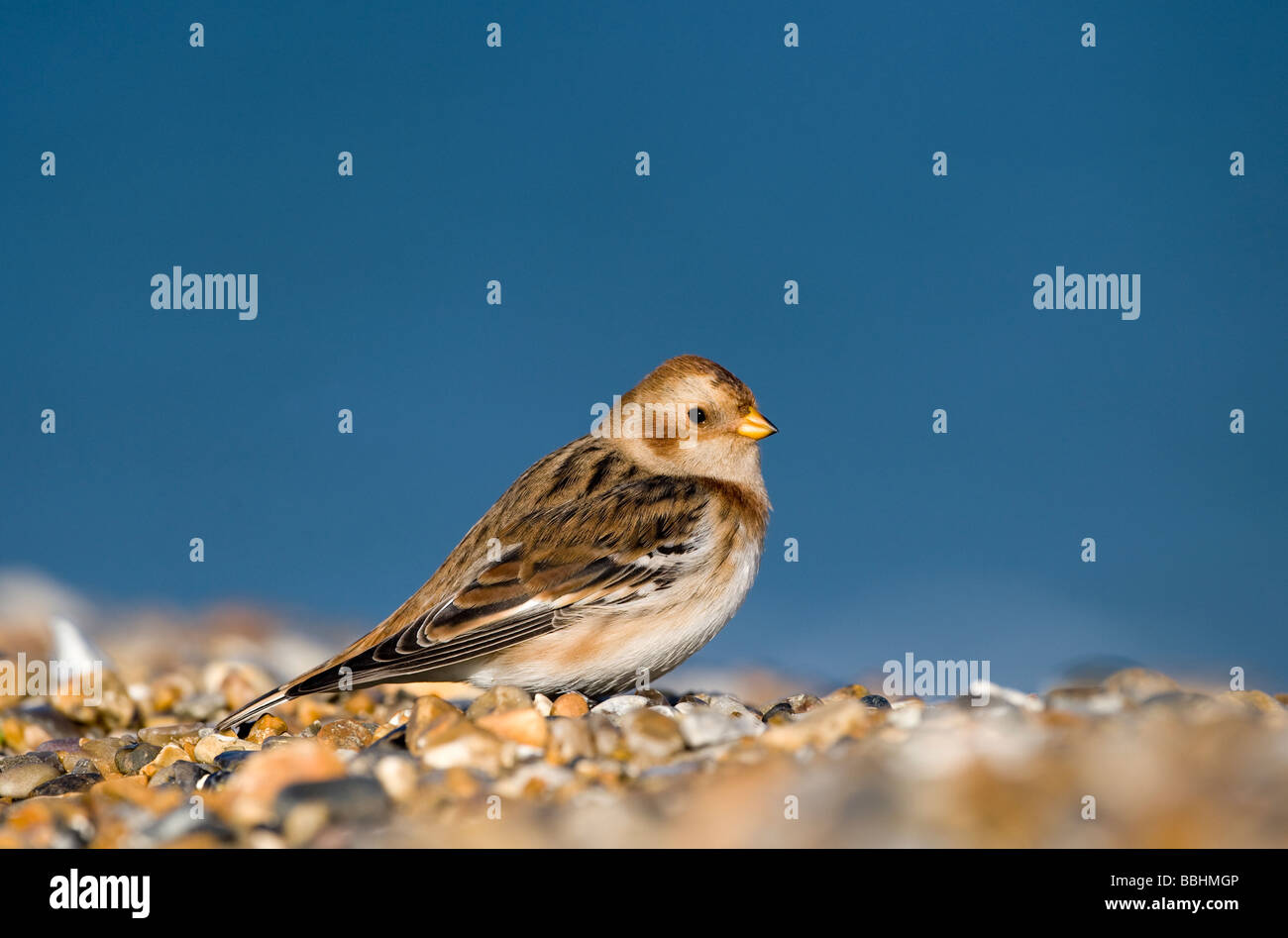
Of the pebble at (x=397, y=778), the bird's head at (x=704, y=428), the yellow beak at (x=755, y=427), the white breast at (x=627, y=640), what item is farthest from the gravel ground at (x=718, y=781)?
the yellow beak at (x=755, y=427)

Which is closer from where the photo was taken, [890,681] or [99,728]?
[890,681]

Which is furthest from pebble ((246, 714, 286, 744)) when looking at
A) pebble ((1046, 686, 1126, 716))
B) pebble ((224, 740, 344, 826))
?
pebble ((1046, 686, 1126, 716))

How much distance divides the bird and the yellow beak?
0.04 feet

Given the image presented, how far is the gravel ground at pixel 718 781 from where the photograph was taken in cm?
330

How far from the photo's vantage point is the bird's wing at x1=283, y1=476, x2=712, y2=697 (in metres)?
5.55

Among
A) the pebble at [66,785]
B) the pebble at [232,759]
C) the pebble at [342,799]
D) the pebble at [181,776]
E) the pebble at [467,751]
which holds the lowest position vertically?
the pebble at [66,785]

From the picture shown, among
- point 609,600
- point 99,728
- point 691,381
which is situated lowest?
point 99,728

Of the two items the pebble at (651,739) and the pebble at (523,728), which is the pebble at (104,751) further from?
the pebble at (651,739)

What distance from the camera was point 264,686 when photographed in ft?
29.5

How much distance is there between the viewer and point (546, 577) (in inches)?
230
